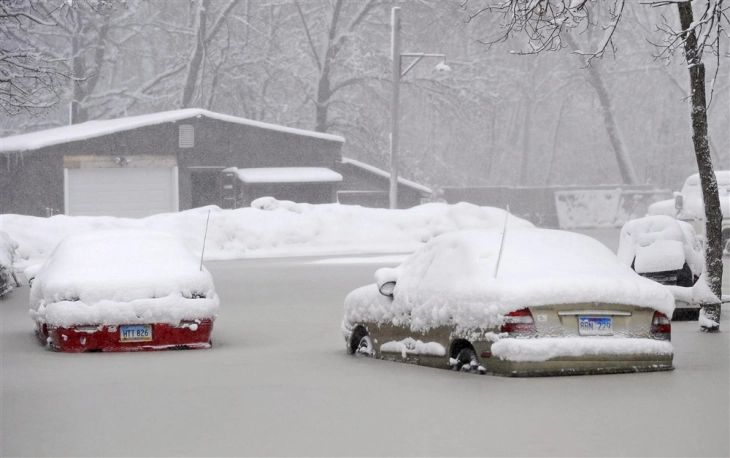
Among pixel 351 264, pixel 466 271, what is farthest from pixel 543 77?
pixel 466 271

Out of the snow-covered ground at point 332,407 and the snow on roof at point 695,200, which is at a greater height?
the snow on roof at point 695,200

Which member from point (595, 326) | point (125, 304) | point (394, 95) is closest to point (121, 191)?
point (394, 95)

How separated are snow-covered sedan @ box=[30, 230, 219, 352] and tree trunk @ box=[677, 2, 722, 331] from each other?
19.0 feet

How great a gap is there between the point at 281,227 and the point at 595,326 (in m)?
27.3

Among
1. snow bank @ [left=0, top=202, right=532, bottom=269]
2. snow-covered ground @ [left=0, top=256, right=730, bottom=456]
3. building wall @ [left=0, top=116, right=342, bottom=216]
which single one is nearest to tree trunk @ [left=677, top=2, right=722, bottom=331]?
snow-covered ground @ [left=0, top=256, right=730, bottom=456]

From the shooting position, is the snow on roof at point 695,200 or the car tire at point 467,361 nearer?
the car tire at point 467,361

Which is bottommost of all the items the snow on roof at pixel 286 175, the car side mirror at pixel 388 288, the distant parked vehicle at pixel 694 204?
the car side mirror at pixel 388 288

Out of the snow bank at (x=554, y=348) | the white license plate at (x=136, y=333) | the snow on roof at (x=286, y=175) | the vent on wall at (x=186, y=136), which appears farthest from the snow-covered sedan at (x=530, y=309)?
the vent on wall at (x=186, y=136)

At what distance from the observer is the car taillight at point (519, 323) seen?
10906 millimetres

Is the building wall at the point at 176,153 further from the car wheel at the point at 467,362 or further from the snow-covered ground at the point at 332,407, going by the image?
the car wheel at the point at 467,362

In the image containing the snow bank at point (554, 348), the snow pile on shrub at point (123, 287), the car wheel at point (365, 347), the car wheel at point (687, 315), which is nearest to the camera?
the snow bank at point (554, 348)

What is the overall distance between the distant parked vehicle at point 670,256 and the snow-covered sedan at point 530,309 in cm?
607

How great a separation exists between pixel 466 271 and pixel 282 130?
37.2 m

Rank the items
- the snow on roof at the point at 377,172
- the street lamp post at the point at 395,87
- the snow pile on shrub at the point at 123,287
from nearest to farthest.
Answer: the snow pile on shrub at the point at 123,287, the street lamp post at the point at 395,87, the snow on roof at the point at 377,172
